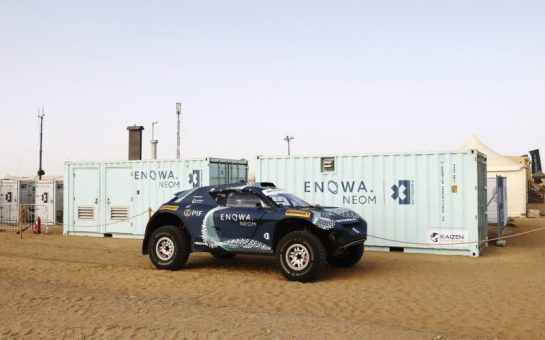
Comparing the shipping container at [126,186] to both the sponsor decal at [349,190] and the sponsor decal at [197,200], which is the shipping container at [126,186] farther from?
the sponsor decal at [197,200]

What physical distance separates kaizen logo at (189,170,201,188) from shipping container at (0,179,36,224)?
10.6m

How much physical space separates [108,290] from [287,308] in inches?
125

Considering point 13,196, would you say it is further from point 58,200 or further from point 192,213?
point 192,213

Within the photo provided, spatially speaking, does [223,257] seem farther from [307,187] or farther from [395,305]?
[395,305]

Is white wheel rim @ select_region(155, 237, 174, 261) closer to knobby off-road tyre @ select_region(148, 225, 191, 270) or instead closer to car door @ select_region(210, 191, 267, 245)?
knobby off-road tyre @ select_region(148, 225, 191, 270)

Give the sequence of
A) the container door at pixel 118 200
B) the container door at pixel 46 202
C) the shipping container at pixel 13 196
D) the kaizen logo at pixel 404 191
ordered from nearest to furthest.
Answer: the kaizen logo at pixel 404 191
the container door at pixel 118 200
the container door at pixel 46 202
the shipping container at pixel 13 196

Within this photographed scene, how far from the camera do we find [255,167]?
15289 mm

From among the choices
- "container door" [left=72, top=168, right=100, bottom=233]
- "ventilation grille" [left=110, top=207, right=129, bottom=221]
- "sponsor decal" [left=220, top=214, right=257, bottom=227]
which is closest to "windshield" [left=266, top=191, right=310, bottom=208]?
"sponsor decal" [left=220, top=214, right=257, bottom=227]

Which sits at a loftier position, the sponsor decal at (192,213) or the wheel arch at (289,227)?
the sponsor decal at (192,213)

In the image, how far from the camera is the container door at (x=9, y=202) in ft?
77.2

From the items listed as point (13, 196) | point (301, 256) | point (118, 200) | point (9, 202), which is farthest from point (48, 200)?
point (301, 256)

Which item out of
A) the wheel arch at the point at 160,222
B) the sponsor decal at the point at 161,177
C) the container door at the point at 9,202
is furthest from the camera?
the container door at the point at 9,202

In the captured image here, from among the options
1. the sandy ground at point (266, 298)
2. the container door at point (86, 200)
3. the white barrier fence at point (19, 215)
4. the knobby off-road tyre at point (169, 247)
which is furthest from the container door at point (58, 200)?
the knobby off-road tyre at point (169, 247)

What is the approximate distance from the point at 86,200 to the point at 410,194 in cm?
1139
